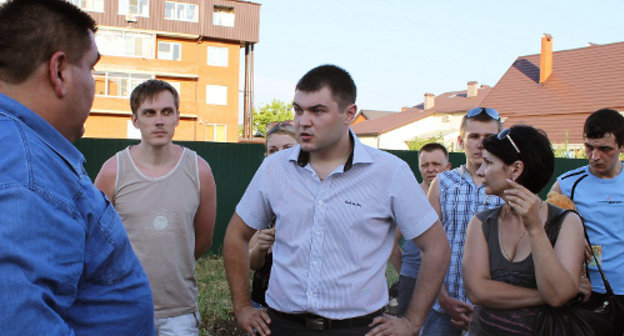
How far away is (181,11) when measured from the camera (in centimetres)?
4391

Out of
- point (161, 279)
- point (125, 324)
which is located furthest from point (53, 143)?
point (161, 279)

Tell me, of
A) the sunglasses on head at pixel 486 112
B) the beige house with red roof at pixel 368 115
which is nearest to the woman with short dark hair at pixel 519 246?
the sunglasses on head at pixel 486 112

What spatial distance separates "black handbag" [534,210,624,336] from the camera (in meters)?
2.66

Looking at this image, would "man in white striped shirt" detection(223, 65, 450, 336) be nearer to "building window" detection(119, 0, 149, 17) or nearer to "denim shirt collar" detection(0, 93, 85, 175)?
"denim shirt collar" detection(0, 93, 85, 175)

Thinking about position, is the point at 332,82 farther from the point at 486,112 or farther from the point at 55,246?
the point at 55,246

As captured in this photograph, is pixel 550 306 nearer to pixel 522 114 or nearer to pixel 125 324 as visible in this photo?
pixel 125 324

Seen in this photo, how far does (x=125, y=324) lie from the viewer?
167 cm

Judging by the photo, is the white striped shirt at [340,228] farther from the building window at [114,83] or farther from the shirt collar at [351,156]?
the building window at [114,83]

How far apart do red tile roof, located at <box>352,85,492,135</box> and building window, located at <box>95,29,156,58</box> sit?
2730 cm

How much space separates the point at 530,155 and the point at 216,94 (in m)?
41.9

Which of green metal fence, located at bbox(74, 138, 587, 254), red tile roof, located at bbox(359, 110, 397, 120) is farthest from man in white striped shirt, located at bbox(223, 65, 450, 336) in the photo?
red tile roof, located at bbox(359, 110, 397, 120)

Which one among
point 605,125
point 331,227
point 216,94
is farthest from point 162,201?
point 216,94

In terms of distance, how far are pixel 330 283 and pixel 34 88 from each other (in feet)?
5.57

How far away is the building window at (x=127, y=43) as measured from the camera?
1676 inches
